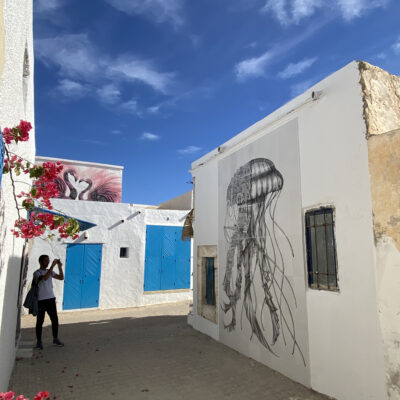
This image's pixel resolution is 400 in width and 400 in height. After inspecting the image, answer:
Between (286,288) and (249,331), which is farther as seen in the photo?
(249,331)

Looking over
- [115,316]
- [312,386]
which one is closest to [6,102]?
[312,386]

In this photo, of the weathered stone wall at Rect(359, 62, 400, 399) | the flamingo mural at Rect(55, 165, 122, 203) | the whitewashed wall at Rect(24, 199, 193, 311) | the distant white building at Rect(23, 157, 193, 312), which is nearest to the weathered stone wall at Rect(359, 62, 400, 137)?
the weathered stone wall at Rect(359, 62, 400, 399)

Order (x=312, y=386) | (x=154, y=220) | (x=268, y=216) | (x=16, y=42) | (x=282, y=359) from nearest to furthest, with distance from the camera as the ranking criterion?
(x=16, y=42)
(x=312, y=386)
(x=282, y=359)
(x=268, y=216)
(x=154, y=220)

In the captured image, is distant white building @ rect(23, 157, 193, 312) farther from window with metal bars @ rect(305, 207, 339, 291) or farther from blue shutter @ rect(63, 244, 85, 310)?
window with metal bars @ rect(305, 207, 339, 291)

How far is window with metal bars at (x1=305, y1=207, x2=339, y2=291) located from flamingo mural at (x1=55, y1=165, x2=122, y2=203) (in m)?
16.1

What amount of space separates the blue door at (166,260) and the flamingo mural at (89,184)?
26.9ft

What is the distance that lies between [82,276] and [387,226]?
31.7 ft

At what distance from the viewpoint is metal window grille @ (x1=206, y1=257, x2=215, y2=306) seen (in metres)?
7.34

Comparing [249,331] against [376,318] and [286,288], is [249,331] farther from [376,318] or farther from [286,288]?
[376,318]

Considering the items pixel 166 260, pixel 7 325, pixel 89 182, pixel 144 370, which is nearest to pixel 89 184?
pixel 89 182

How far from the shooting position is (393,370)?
3.34 m

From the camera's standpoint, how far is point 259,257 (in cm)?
566

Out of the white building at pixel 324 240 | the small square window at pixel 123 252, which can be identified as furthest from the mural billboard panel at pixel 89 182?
the white building at pixel 324 240

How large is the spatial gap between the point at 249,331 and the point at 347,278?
8.21 ft
